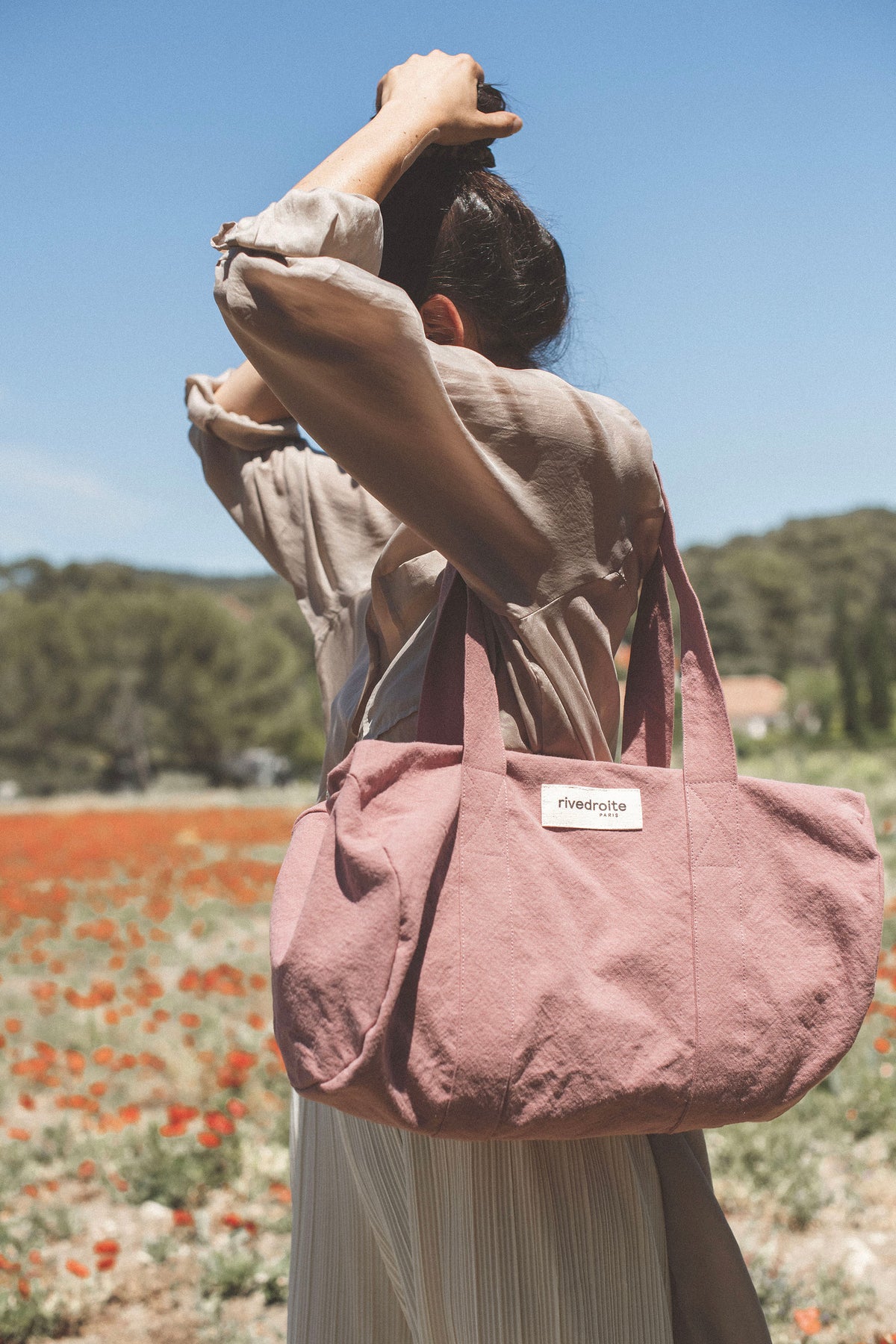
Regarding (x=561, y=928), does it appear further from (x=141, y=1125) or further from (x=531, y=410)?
(x=141, y=1125)

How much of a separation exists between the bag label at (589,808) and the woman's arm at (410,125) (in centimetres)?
74

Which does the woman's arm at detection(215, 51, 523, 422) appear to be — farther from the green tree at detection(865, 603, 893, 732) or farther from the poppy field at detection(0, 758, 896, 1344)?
the green tree at detection(865, 603, 893, 732)

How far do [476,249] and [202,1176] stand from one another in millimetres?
3419

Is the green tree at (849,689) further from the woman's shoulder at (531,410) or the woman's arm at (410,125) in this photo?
the woman's shoulder at (531,410)

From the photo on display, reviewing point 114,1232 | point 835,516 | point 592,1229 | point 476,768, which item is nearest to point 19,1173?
point 114,1232

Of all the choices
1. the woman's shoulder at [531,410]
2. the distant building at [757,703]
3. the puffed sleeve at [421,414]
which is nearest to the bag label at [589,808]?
the puffed sleeve at [421,414]

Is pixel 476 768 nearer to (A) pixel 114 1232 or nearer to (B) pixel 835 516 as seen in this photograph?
(A) pixel 114 1232

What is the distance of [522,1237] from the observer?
127cm

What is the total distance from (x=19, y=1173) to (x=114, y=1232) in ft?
1.96

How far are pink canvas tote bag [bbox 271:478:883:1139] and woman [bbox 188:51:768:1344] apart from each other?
0.09m

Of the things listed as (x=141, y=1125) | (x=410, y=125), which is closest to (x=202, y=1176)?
(x=141, y=1125)

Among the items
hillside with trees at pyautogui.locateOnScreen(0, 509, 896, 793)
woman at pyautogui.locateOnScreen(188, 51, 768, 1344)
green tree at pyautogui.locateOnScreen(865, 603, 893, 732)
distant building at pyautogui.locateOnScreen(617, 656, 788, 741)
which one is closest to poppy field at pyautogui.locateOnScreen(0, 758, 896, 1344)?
woman at pyautogui.locateOnScreen(188, 51, 768, 1344)

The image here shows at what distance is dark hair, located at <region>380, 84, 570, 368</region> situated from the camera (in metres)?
1.50

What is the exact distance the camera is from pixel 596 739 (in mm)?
1353
